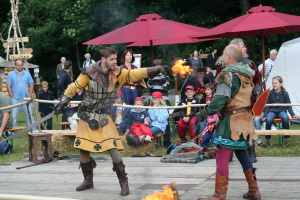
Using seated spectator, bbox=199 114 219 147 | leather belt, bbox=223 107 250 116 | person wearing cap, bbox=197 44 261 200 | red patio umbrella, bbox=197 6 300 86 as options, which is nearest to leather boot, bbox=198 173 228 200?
person wearing cap, bbox=197 44 261 200

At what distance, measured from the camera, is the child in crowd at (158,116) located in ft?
29.7

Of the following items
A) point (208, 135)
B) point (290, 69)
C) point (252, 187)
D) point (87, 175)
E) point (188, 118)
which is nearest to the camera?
point (252, 187)

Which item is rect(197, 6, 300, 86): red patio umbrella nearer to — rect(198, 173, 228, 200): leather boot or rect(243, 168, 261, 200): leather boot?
rect(243, 168, 261, 200): leather boot

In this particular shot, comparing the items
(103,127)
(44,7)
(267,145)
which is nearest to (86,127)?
(103,127)

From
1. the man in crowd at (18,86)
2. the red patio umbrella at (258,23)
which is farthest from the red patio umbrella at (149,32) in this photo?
the man in crowd at (18,86)

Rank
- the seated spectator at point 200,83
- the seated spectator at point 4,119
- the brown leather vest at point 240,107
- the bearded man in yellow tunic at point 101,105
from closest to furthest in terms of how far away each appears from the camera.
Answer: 1. the brown leather vest at point 240,107
2. the bearded man in yellow tunic at point 101,105
3. the seated spectator at point 4,119
4. the seated spectator at point 200,83

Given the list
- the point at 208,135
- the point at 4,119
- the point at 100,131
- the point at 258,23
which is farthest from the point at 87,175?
the point at 258,23

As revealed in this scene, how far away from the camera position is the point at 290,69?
12.1 m

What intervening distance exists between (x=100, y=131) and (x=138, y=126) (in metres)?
3.36

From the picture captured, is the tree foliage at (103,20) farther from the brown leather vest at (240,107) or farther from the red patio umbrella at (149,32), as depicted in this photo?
the brown leather vest at (240,107)

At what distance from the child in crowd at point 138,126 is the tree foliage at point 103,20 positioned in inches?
227

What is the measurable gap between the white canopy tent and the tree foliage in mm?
4742

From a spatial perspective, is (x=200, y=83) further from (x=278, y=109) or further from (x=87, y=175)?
(x=87, y=175)

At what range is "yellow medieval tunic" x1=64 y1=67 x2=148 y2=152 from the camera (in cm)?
568
